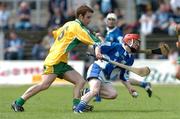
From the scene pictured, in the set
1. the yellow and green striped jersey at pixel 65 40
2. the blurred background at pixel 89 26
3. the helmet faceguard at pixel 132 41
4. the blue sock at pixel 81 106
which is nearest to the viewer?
the blue sock at pixel 81 106

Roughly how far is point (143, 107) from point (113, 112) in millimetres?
1440

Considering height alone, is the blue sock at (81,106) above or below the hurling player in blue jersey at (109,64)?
below

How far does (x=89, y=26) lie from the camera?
98.5 feet

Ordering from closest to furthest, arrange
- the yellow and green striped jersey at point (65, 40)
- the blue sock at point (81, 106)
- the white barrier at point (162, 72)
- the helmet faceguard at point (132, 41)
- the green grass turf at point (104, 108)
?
the green grass turf at point (104, 108)
the blue sock at point (81, 106)
the yellow and green striped jersey at point (65, 40)
the helmet faceguard at point (132, 41)
the white barrier at point (162, 72)

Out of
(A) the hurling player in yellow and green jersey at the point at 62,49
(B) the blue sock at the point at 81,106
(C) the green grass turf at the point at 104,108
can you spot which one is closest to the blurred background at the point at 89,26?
(C) the green grass turf at the point at 104,108

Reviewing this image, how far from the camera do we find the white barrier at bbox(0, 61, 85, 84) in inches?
1061

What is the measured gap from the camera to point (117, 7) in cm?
3122

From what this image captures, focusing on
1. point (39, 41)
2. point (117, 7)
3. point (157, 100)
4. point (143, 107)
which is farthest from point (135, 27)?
point (143, 107)

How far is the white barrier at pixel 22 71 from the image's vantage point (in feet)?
88.4

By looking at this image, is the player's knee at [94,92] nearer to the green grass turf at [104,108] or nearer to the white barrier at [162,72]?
the green grass turf at [104,108]

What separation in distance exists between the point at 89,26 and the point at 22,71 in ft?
13.4

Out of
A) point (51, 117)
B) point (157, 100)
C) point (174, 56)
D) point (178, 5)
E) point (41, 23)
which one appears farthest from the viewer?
point (41, 23)

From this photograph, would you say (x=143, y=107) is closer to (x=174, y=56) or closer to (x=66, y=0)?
(x=174, y=56)

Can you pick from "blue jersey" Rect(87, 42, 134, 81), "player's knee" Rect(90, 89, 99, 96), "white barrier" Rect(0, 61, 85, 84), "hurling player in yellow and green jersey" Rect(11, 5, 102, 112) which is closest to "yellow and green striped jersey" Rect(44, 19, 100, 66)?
"hurling player in yellow and green jersey" Rect(11, 5, 102, 112)
